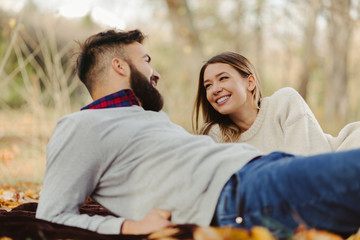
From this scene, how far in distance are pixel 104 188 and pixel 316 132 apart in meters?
1.48

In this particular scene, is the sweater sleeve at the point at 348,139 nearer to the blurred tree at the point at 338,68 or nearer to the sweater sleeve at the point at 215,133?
the sweater sleeve at the point at 215,133

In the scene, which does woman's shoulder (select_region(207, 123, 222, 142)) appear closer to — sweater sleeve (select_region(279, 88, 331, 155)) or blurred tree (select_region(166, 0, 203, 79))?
sweater sleeve (select_region(279, 88, 331, 155))

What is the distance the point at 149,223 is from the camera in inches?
63.5

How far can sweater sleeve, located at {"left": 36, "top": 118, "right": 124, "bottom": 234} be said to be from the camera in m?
1.62

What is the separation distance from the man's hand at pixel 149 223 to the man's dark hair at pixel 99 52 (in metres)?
0.85

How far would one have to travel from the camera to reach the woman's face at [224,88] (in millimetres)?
2711

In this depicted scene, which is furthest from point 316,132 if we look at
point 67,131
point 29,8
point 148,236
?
point 29,8

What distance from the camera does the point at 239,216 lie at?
4.98 feet

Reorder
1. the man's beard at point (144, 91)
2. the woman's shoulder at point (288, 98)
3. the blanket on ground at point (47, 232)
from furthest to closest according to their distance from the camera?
the woman's shoulder at point (288, 98), the man's beard at point (144, 91), the blanket on ground at point (47, 232)

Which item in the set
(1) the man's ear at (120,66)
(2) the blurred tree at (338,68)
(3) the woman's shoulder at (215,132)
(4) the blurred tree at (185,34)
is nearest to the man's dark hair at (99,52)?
(1) the man's ear at (120,66)

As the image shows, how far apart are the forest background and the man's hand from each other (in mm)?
1219

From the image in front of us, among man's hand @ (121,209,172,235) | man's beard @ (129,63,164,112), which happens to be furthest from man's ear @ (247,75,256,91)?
man's hand @ (121,209,172,235)

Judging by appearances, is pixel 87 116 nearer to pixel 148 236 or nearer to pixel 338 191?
pixel 148 236

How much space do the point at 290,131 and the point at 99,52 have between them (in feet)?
4.32
